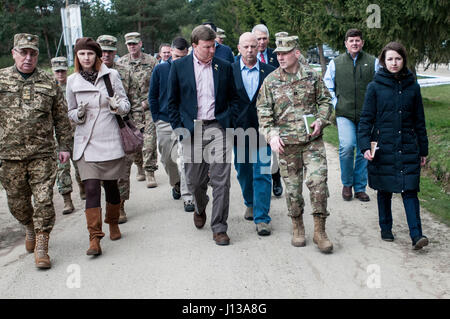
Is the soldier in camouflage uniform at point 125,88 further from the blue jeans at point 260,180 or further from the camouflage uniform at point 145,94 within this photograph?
the camouflage uniform at point 145,94

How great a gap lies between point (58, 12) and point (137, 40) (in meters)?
50.6

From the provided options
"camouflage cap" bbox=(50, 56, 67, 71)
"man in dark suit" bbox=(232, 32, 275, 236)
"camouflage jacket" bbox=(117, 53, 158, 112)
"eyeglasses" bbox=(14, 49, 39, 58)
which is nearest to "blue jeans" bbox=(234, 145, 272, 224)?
"man in dark suit" bbox=(232, 32, 275, 236)

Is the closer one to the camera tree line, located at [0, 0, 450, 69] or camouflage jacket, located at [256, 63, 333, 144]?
camouflage jacket, located at [256, 63, 333, 144]

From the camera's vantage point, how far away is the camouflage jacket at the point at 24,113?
5.46 metres

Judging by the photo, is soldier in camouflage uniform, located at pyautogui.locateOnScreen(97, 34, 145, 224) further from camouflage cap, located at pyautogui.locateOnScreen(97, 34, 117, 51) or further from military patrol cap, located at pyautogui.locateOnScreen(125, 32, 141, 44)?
military patrol cap, located at pyautogui.locateOnScreen(125, 32, 141, 44)

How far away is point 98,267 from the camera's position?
5.43 meters

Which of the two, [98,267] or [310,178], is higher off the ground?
[310,178]

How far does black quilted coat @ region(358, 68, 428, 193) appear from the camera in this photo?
18.5 ft

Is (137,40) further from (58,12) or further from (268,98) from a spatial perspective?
(58,12)

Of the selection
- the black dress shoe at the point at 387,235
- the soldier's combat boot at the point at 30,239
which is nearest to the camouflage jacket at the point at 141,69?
the soldier's combat boot at the point at 30,239

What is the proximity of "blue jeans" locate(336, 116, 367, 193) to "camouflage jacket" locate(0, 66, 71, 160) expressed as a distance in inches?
147

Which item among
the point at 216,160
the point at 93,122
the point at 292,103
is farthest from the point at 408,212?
the point at 93,122

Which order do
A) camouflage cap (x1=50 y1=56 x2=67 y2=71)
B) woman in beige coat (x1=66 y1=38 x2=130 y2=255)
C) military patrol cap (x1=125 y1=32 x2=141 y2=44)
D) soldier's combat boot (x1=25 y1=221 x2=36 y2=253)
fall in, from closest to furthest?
1. woman in beige coat (x1=66 y1=38 x2=130 y2=255)
2. soldier's combat boot (x1=25 y1=221 x2=36 y2=253)
3. camouflage cap (x1=50 y1=56 x2=67 y2=71)
4. military patrol cap (x1=125 y1=32 x2=141 y2=44)
